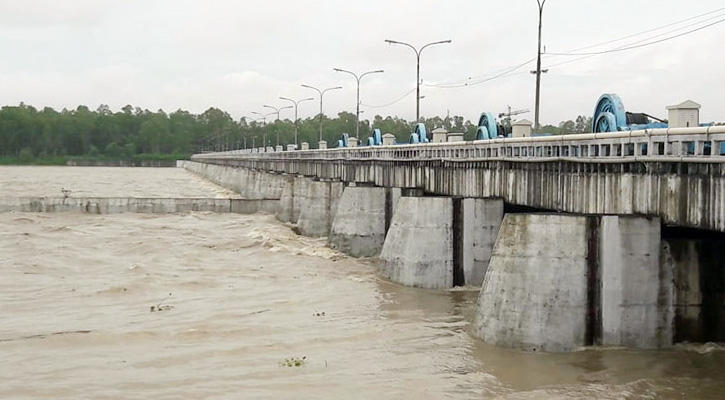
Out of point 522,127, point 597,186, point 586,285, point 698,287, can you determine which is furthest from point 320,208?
point 698,287

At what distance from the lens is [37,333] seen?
22.1 meters

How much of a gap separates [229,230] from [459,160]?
80.3ft

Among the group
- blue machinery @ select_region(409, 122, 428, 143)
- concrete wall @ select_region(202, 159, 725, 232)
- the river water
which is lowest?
the river water

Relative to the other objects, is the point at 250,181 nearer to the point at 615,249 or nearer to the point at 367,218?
the point at 367,218

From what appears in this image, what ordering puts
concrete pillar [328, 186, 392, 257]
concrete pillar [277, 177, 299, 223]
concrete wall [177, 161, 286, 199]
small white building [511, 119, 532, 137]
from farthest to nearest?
concrete wall [177, 161, 286, 199] → concrete pillar [277, 177, 299, 223] → concrete pillar [328, 186, 392, 257] → small white building [511, 119, 532, 137]

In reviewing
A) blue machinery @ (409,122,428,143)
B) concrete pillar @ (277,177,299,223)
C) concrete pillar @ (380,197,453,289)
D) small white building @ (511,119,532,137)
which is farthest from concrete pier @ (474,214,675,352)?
blue machinery @ (409,122,428,143)

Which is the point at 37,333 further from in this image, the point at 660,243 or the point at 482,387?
the point at 660,243

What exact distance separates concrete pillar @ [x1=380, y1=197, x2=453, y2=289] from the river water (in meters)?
0.72

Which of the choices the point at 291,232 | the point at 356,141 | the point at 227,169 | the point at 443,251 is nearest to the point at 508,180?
the point at 443,251

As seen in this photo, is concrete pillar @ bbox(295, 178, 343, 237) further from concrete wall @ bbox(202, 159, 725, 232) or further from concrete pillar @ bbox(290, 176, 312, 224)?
concrete wall @ bbox(202, 159, 725, 232)

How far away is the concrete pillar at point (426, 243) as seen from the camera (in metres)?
29.3

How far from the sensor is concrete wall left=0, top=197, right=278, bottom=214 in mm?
58375

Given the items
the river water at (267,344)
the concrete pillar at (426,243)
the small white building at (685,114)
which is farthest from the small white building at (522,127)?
the small white building at (685,114)

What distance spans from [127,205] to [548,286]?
46329 mm
